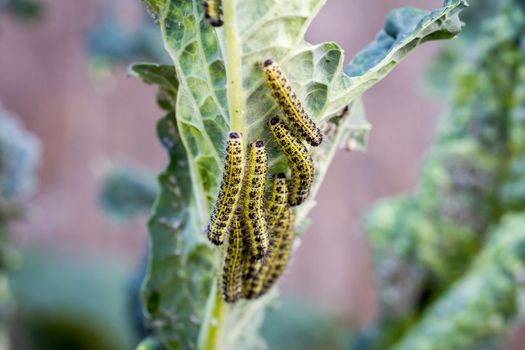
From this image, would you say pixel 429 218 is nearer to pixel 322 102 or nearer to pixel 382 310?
pixel 382 310

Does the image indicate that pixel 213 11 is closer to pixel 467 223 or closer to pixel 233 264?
pixel 233 264

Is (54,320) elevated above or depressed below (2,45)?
below

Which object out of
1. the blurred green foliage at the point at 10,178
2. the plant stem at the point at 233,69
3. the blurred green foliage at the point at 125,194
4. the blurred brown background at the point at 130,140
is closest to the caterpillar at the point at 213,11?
the plant stem at the point at 233,69

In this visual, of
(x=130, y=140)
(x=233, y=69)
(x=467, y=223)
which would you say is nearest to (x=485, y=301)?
(x=467, y=223)

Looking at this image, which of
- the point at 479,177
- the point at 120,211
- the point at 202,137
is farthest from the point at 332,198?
the point at 202,137

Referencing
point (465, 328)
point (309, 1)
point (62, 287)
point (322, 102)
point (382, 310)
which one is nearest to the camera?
point (309, 1)

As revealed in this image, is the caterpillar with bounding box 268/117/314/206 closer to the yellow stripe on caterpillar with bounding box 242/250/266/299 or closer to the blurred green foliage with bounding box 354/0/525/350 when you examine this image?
the yellow stripe on caterpillar with bounding box 242/250/266/299

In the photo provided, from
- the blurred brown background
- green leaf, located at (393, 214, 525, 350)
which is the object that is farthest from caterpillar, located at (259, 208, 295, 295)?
the blurred brown background
